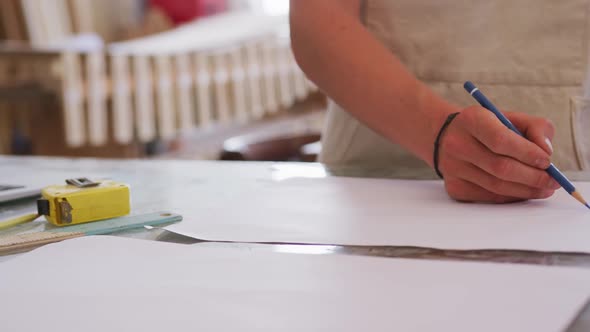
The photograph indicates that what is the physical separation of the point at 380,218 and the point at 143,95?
2.18 metres

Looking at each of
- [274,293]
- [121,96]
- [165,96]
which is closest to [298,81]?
[165,96]

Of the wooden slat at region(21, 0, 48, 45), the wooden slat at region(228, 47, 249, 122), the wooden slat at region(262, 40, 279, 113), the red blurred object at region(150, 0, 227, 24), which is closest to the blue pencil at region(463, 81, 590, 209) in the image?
the wooden slat at region(228, 47, 249, 122)

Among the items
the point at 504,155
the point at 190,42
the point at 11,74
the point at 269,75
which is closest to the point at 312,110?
the point at 269,75

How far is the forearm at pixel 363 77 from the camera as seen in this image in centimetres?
77

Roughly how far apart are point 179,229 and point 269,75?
2885 mm

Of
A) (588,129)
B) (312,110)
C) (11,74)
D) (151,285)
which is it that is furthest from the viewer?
(312,110)

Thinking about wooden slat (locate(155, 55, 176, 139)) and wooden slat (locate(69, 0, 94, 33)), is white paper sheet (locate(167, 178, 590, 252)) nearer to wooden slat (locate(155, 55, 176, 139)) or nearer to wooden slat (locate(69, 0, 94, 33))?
wooden slat (locate(155, 55, 176, 139))

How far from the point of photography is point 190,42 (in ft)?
10.8

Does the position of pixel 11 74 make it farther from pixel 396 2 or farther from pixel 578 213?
pixel 578 213

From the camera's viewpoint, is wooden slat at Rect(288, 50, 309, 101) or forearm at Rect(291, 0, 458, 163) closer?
forearm at Rect(291, 0, 458, 163)

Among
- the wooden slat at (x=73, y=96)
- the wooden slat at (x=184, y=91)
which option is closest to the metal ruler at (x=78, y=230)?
the wooden slat at (x=73, y=96)

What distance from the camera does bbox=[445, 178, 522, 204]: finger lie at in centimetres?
67

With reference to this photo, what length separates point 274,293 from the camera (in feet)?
1.35

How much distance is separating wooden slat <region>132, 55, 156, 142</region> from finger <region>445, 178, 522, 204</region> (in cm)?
209
